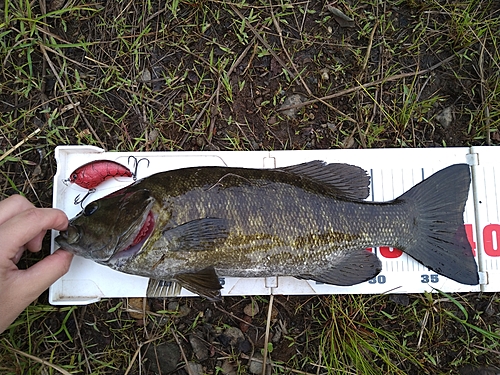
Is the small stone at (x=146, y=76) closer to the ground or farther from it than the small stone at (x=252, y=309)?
farther from it

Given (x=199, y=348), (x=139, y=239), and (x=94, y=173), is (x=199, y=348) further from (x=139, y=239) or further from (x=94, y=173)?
(x=94, y=173)

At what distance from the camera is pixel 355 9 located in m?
3.75

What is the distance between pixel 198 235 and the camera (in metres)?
2.83

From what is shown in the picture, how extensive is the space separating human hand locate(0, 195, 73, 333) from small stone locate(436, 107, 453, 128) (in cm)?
320

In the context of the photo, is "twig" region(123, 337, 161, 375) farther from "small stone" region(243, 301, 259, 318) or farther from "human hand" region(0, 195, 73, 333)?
"human hand" region(0, 195, 73, 333)

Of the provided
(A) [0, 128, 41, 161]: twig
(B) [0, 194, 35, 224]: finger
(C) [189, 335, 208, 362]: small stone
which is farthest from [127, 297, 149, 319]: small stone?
(A) [0, 128, 41, 161]: twig

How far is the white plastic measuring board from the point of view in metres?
3.45

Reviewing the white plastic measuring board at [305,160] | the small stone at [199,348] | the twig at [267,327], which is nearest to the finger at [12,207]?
the white plastic measuring board at [305,160]

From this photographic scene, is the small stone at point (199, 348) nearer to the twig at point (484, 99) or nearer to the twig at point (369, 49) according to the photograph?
the twig at point (369, 49)

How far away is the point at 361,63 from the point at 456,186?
1345 mm

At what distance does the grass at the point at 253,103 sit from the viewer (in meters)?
3.47

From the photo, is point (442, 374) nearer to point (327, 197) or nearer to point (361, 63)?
point (327, 197)

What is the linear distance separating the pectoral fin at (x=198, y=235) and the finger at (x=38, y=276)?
34.1 inches

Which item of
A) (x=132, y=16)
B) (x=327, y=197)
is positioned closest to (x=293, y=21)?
(x=132, y=16)
